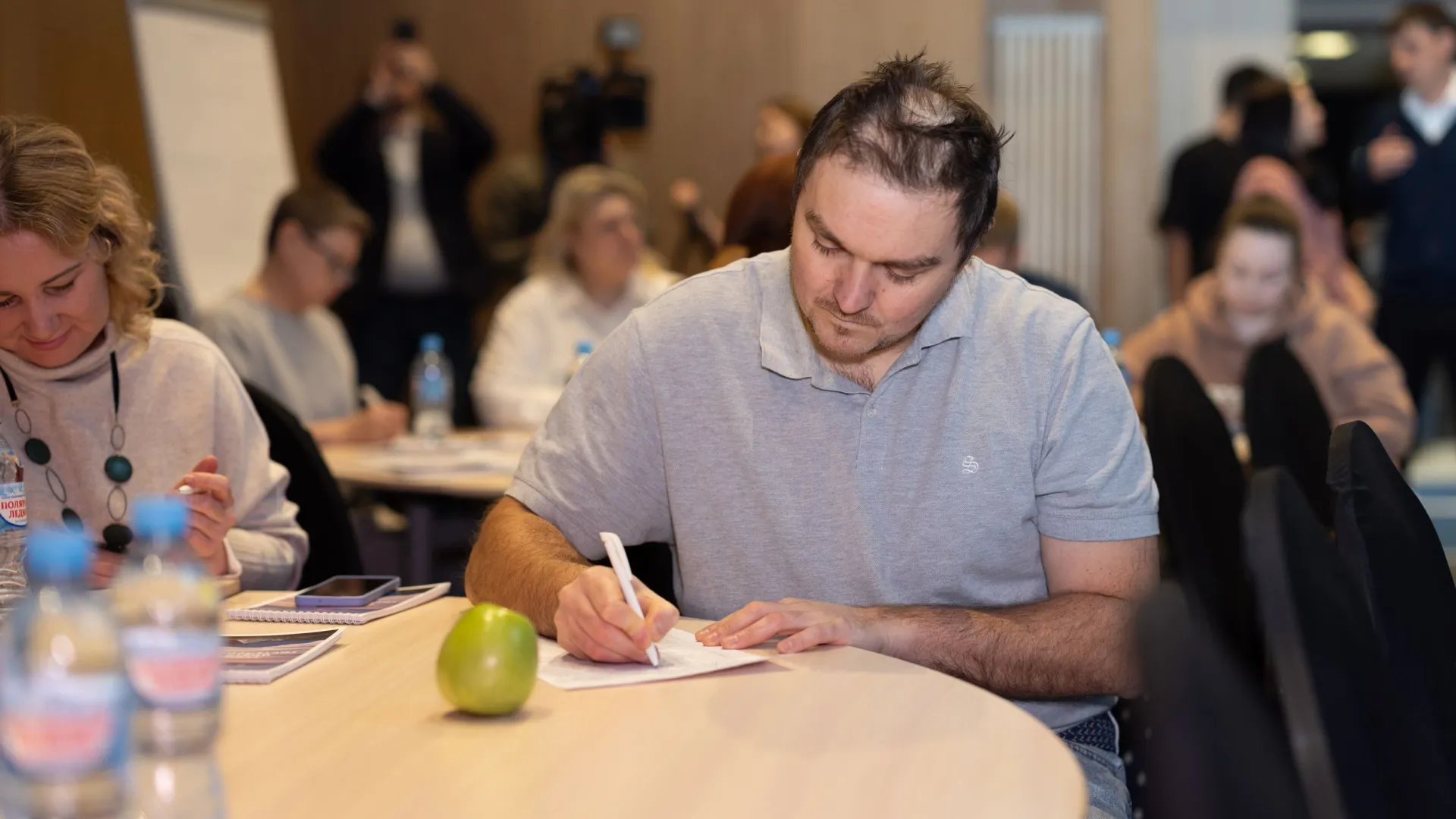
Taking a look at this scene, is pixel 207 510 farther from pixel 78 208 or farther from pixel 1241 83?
pixel 1241 83

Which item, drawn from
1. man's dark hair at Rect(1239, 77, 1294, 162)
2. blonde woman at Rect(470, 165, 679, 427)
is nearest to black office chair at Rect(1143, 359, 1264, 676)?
blonde woman at Rect(470, 165, 679, 427)

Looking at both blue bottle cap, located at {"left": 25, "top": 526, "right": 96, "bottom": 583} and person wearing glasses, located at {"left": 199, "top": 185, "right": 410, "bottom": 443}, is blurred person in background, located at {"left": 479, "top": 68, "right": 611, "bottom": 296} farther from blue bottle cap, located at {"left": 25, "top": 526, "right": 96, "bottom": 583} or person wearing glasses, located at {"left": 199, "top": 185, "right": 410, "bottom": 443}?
blue bottle cap, located at {"left": 25, "top": 526, "right": 96, "bottom": 583}

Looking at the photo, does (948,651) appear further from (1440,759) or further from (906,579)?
(1440,759)

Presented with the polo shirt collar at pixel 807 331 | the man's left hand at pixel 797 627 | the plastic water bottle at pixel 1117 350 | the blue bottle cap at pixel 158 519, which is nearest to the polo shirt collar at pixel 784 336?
the polo shirt collar at pixel 807 331

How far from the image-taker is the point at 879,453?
5.85ft

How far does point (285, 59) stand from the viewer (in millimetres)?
7242

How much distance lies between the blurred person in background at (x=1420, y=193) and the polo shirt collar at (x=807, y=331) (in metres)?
4.28

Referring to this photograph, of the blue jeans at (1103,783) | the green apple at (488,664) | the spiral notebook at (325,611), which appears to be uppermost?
the green apple at (488,664)

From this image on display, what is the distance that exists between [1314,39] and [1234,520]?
7.42 metres

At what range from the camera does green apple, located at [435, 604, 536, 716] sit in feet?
4.43

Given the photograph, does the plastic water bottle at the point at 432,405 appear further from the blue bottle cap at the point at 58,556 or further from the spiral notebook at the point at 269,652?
the blue bottle cap at the point at 58,556

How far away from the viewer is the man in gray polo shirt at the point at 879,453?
65.4 inches

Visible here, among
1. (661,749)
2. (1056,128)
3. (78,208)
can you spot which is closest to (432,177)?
(1056,128)

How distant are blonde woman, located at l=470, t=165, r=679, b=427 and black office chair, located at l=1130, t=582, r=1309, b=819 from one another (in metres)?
3.65
